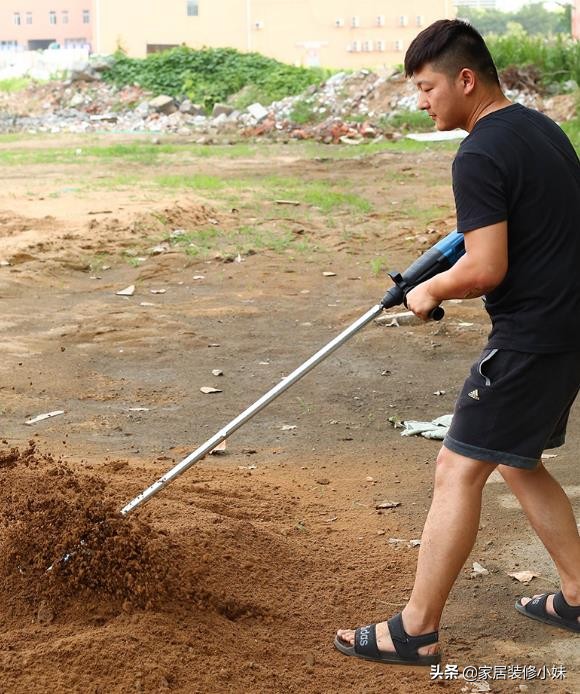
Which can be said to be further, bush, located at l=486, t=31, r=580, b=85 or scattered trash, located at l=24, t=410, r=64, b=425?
bush, located at l=486, t=31, r=580, b=85

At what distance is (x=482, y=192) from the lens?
2.74 metres

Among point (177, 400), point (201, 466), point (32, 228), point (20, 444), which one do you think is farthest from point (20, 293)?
point (201, 466)

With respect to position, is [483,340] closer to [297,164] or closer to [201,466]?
[201,466]

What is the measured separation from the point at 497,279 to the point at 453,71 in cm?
60

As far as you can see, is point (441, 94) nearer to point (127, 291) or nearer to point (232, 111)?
point (127, 291)

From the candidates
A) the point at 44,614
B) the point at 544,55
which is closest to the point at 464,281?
the point at 44,614

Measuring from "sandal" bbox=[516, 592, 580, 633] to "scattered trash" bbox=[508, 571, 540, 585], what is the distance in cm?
25

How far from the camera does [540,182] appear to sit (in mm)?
2797

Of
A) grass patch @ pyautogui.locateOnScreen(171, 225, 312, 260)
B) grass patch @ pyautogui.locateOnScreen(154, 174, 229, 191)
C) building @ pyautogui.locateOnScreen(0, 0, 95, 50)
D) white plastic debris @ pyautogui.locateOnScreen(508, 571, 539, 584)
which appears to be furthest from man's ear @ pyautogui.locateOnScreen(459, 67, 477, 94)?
building @ pyautogui.locateOnScreen(0, 0, 95, 50)

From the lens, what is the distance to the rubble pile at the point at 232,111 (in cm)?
2348

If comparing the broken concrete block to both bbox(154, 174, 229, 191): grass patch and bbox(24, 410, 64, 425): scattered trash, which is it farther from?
bbox(24, 410, 64, 425): scattered trash

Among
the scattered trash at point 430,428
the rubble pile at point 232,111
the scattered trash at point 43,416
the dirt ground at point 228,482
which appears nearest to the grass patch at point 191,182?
the dirt ground at point 228,482

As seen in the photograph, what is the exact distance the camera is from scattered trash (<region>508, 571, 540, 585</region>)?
12.2 ft

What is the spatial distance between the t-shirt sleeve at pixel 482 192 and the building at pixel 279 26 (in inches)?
1657
